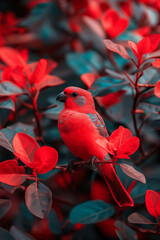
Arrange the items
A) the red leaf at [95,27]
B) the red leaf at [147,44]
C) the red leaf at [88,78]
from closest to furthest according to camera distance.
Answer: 1. the red leaf at [147,44]
2. the red leaf at [88,78]
3. the red leaf at [95,27]

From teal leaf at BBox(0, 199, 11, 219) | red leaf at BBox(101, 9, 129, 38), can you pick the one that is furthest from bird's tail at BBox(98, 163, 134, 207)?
red leaf at BBox(101, 9, 129, 38)

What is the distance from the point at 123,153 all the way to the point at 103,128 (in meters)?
0.08

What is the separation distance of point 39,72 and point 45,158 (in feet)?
0.82

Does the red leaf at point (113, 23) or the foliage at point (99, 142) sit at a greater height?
the red leaf at point (113, 23)

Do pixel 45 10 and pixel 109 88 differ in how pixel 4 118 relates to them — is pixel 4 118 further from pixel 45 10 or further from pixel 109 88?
pixel 45 10

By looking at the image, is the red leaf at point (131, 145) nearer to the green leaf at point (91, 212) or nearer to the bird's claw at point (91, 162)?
the bird's claw at point (91, 162)

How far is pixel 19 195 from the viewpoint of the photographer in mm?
886

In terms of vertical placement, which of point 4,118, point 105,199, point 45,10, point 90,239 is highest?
point 45,10

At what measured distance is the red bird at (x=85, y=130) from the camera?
0.53 meters

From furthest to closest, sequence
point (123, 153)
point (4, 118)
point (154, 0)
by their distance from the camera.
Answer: point (154, 0)
point (4, 118)
point (123, 153)

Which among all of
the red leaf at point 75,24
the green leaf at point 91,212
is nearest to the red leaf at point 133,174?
the green leaf at point 91,212

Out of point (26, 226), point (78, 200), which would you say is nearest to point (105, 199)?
point (78, 200)

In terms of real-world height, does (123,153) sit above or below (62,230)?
above

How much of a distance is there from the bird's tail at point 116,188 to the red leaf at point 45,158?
127 millimetres
